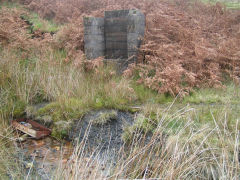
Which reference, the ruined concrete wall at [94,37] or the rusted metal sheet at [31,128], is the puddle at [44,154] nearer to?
the rusted metal sheet at [31,128]

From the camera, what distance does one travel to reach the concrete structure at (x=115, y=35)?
6.21 metres

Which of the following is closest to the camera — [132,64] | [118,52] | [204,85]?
[204,85]

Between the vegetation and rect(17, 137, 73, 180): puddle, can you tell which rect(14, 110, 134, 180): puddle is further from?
the vegetation

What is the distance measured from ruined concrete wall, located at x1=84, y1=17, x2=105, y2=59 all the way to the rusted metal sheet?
10.1 ft

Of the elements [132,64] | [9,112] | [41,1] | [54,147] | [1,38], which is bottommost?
[54,147]

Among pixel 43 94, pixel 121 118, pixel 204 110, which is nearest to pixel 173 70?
pixel 204 110

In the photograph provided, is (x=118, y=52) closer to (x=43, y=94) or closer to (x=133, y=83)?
(x=133, y=83)

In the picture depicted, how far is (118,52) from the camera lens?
21.7 feet

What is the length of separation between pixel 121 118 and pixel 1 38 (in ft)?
13.3

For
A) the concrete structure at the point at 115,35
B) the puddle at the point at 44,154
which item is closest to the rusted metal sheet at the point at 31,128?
the puddle at the point at 44,154

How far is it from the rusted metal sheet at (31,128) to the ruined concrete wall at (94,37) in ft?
10.1

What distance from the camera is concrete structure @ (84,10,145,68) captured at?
6.21 m

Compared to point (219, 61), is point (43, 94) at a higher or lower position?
lower

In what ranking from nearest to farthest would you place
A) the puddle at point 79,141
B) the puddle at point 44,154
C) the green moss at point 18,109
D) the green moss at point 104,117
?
the puddle at point 44,154, the puddle at point 79,141, the green moss at point 104,117, the green moss at point 18,109
